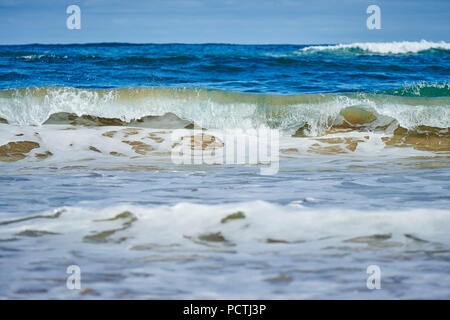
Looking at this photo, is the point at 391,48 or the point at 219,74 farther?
the point at 391,48

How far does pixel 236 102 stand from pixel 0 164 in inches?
163

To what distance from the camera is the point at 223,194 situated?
148 inches

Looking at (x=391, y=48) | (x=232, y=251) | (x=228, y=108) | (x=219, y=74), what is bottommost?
(x=232, y=251)

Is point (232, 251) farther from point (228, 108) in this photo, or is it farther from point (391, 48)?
point (391, 48)

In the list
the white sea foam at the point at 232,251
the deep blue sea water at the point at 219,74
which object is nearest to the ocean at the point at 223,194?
the white sea foam at the point at 232,251

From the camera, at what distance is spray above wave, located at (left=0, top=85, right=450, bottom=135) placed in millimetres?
7953

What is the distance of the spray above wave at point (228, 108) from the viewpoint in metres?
7.95

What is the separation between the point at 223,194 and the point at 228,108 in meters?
4.76

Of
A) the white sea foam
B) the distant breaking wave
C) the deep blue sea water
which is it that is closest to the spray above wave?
the deep blue sea water

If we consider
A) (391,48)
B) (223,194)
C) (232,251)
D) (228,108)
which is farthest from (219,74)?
(391,48)

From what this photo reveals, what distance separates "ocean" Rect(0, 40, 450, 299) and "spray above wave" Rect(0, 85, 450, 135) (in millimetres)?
29

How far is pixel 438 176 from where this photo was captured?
4.43 metres
